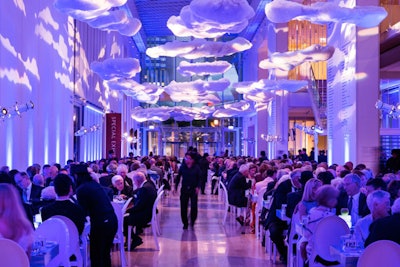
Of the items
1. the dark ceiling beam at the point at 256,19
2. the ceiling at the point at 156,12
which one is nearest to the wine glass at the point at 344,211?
the dark ceiling beam at the point at 256,19

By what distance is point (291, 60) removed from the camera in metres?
15.3

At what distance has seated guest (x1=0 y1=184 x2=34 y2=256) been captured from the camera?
4.38 m

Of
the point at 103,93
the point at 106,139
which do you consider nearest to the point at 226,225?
the point at 106,139

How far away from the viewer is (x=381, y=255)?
450 cm

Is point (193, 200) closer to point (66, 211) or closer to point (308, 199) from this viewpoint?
point (308, 199)

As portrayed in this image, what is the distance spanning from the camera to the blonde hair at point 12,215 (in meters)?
4.37

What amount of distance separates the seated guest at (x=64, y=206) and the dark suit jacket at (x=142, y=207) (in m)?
3.32

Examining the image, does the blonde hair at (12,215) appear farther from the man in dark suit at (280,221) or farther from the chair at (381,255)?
the man in dark suit at (280,221)

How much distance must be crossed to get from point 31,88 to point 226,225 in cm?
530

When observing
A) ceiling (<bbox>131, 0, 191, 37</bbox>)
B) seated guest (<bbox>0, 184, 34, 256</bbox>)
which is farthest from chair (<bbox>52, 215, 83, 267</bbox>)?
ceiling (<bbox>131, 0, 191, 37</bbox>)

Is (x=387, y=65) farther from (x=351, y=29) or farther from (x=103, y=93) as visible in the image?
(x=103, y=93)

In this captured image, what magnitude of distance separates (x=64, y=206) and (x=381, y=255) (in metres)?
3.15

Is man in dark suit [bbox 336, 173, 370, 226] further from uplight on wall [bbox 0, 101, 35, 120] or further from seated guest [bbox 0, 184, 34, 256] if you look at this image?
uplight on wall [bbox 0, 101, 35, 120]

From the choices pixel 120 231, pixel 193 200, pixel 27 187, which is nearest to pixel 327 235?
pixel 120 231
